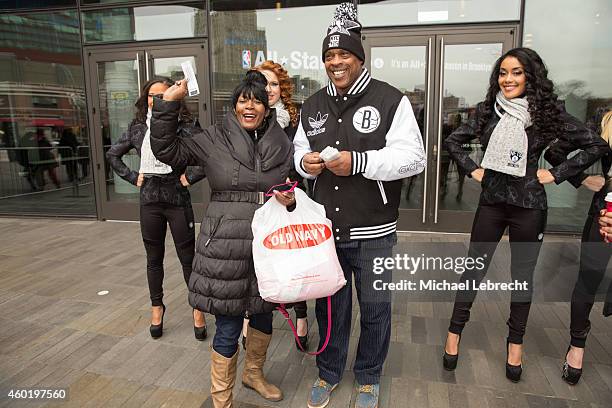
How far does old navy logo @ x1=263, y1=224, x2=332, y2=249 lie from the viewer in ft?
6.93

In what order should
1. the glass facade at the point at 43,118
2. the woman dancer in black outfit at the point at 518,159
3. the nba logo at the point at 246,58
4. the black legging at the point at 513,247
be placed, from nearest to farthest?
1. the woman dancer in black outfit at the point at 518,159
2. the black legging at the point at 513,247
3. the nba logo at the point at 246,58
4. the glass facade at the point at 43,118

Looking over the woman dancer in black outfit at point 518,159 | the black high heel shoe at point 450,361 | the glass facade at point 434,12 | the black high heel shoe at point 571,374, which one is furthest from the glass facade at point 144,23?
the black high heel shoe at point 571,374

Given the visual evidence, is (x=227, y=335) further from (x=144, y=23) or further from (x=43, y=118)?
(x=43, y=118)

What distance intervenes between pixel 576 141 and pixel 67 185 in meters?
7.93

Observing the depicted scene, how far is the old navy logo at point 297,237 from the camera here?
2.11 m

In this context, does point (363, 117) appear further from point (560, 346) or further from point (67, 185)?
point (67, 185)

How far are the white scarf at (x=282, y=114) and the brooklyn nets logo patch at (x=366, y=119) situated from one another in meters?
0.76

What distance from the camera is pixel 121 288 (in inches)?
171

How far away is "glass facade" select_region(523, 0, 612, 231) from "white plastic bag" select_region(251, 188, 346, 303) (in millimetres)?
5038

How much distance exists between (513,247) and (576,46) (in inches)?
177

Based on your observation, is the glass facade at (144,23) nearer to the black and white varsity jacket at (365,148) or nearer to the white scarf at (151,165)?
the white scarf at (151,165)

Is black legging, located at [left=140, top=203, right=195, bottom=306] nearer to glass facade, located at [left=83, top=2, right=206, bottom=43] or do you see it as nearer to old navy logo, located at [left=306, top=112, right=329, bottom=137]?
old navy logo, located at [left=306, top=112, right=329, bottom=137]

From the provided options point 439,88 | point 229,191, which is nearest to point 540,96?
point 229,191

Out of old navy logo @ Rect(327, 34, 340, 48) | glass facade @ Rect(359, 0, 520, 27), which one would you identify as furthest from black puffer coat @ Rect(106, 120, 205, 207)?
glass facade @ Rect(359, 0, 520, 27)
